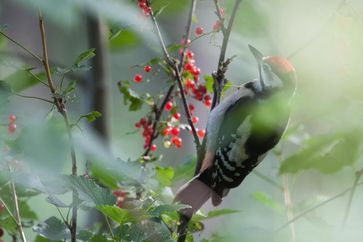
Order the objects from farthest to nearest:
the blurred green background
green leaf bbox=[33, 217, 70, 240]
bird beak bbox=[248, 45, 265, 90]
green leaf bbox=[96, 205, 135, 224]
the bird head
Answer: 1. the bird head
2. bird beak bbox=[248, 45, 265, 90]
3. green leaf bbox=[33, 217, 70, 240]
4. green leaf bbox=[96, 205, 135, 224]
5. the blurred green background

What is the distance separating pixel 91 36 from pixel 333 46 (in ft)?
6.01

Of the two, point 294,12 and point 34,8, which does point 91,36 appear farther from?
point 34,8

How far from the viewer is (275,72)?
2289 mm

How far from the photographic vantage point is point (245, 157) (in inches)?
87.1

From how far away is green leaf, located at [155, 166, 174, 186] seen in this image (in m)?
1.70

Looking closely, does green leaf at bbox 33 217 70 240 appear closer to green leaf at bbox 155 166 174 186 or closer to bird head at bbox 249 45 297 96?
green leaf at bbox 155 166 174 186

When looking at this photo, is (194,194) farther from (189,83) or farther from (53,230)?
(53,230)

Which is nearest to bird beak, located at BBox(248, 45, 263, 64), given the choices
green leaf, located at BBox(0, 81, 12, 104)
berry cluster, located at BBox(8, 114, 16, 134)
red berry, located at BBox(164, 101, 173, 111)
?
red berry, located at BBox(164, 101, 173, 111)

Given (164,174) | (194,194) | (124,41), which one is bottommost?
(194,194)

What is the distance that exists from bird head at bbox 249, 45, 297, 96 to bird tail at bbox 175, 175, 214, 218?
0.38 meters

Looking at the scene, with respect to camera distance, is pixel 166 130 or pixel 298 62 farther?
pixel 166 130

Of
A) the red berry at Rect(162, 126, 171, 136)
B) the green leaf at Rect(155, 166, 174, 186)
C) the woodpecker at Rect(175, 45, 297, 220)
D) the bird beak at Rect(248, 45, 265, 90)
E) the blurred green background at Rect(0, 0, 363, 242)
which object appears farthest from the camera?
the woodpecker at Rect(175, 45, 297, 220)

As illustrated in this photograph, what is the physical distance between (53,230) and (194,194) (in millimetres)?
598

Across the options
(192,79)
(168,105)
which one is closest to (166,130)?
(168,105)
